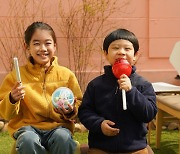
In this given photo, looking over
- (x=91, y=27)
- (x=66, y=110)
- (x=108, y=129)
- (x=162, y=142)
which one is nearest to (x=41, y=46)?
(x=66, y=110)

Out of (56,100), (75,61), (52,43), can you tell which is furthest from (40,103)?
(75,61)

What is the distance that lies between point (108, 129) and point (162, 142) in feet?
7.53

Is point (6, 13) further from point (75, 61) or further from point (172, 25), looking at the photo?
point (172, 25)

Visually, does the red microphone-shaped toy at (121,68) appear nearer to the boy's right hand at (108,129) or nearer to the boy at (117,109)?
the boy at (117,109)

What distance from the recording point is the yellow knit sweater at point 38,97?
2.64m

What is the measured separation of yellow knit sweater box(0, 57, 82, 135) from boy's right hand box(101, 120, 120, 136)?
266 millimetres

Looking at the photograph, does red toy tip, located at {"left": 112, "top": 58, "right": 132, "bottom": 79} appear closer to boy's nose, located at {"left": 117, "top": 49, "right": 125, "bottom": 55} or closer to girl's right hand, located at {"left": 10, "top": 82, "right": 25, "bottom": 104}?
boy's nose, located at {"left": 117, "top": 49, "right": 125, "bottom": 55}

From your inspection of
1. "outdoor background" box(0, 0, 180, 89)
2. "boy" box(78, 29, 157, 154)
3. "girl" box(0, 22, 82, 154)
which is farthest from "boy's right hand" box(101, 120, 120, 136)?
"outdoor background" box(0, 0, 180, 89)

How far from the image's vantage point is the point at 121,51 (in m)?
2.49

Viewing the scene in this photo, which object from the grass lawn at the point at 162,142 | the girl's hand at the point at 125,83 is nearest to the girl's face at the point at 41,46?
the girl's hand at the point at 125,83

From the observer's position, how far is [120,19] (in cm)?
534

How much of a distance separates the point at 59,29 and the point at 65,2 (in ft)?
1.14

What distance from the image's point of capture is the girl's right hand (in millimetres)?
2447

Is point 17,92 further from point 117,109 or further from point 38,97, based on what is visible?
point 117,109
